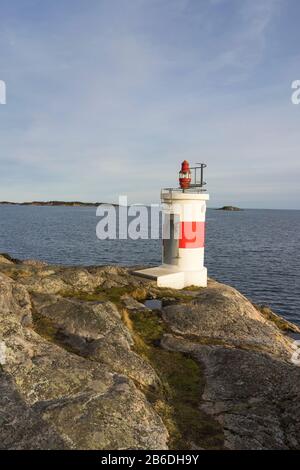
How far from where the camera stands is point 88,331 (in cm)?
1323

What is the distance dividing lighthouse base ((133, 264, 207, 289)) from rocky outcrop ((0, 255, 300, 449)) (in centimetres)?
453

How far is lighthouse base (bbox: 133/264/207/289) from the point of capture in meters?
22.2

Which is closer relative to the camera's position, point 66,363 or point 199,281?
point 66,363

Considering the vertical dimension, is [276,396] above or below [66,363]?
below

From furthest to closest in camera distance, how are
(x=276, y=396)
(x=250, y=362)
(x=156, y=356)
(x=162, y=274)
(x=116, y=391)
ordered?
(x=162, y=274)
(x=156, y=356)
(x=250, y=362)
(x=276, y=396)
(x=116, y=391)

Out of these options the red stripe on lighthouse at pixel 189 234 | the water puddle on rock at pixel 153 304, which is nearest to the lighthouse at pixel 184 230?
the red stripe on lighthouse at pixel 189 234

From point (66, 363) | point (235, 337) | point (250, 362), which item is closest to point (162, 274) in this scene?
point (235, 337)

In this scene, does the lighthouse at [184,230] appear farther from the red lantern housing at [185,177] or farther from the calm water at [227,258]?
the calm water at [227,258]

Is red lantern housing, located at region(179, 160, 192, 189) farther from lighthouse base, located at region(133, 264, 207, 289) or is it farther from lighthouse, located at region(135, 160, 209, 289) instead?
lighthouse base, located at region(133, 264, 207, 289)

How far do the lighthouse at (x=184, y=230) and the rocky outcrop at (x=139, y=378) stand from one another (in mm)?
5890

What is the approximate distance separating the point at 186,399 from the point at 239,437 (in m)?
2.13

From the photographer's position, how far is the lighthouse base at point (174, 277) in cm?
2219
